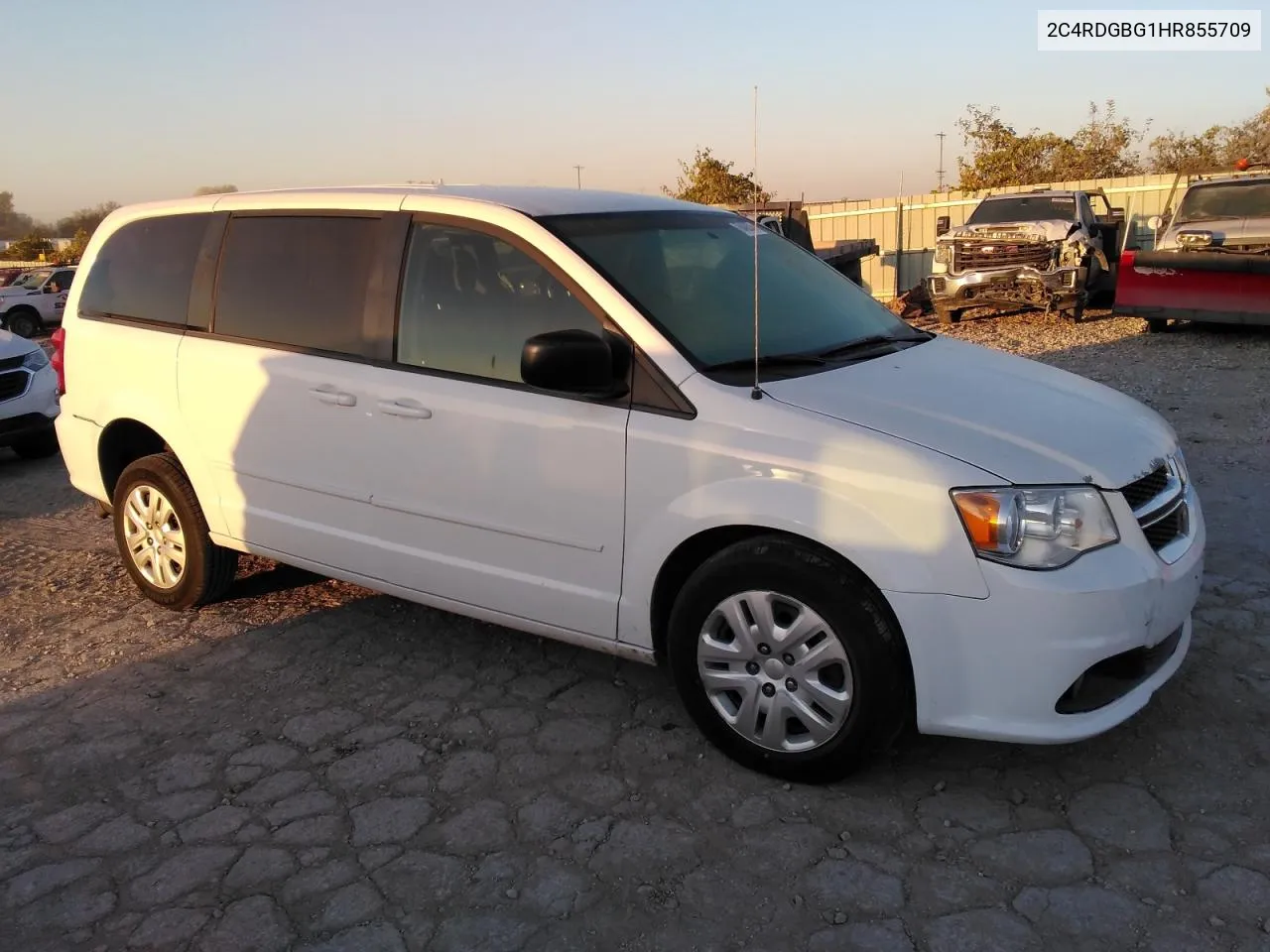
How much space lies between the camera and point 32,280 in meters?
23.2

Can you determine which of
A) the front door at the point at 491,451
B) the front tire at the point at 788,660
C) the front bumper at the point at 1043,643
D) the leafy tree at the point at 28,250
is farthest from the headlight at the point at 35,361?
the leafy tree at the point at 28,250

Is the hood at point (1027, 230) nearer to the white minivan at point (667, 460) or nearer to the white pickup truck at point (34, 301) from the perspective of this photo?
the white minivan at point (667, 460)

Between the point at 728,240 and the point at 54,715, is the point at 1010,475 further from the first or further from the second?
the point at 54,715

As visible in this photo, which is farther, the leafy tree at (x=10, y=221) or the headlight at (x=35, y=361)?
the leafy tree at (x=10, y=221)

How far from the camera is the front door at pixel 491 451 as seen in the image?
10.9 feet

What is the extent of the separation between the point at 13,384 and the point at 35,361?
0.33m

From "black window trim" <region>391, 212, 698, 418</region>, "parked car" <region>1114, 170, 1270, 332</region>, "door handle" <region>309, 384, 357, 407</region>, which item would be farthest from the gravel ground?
"parked car" <region>1114, 170, 1270, 332</region>

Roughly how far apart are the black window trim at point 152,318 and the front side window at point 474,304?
1269 mm

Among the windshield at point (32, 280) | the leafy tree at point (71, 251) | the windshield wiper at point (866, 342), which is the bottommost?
the windshield wiper at point (866, 342)

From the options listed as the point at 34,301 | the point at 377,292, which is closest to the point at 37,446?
the point at 377,292

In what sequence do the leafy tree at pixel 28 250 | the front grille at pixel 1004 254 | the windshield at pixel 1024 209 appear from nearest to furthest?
the front grille at pixel 1004 254 → the windshield at pixel 1024 209 → the leafy tree at pixel 28 250

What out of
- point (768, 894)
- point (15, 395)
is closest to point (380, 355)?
point (768, 894)

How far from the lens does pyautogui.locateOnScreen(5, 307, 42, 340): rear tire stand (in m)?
22.0

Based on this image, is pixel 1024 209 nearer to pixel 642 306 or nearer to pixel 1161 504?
pixel 1161 504
